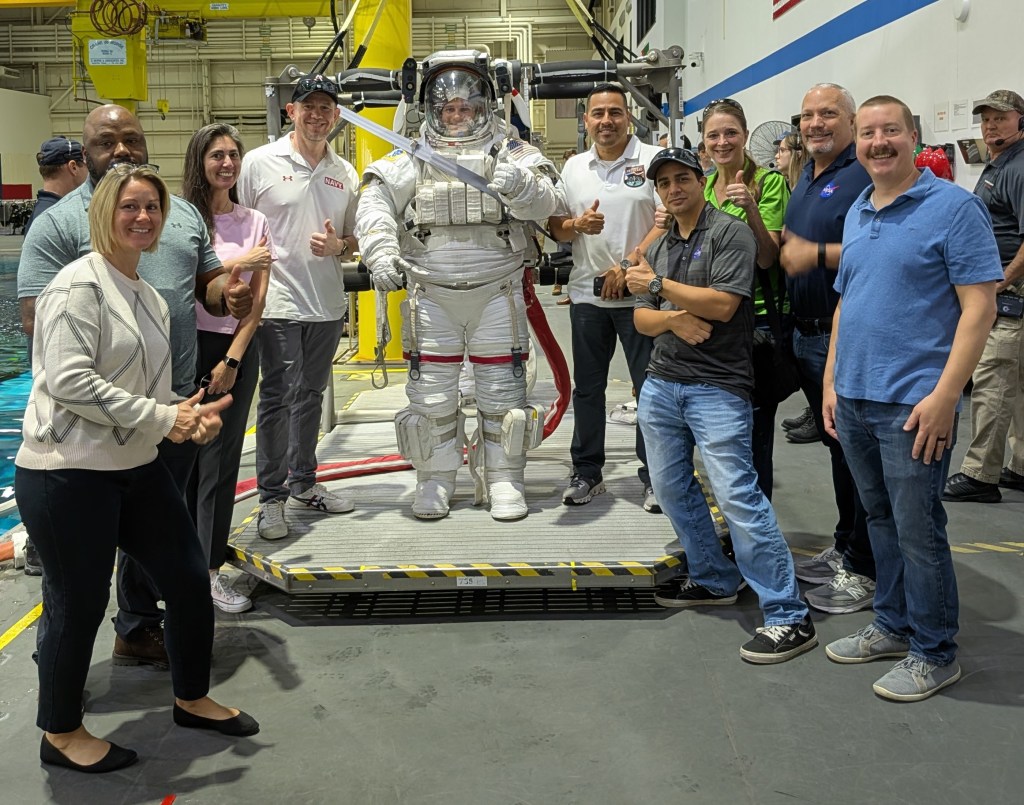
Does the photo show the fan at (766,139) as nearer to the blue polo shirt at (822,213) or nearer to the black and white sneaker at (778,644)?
the blue polo shirt at (822,213)

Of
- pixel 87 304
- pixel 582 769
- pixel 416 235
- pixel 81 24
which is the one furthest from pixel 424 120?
pixel 81 24

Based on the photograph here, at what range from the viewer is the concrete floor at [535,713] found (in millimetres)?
2633

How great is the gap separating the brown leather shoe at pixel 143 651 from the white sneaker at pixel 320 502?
1210 millimetres

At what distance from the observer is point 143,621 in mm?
3389

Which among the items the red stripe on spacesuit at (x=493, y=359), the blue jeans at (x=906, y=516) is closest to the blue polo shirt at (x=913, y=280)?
the blue jeans at (x=906, y=516)

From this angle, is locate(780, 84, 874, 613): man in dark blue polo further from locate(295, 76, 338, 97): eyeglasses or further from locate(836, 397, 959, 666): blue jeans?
locate(295, 76, 338, 97): eyeglasses

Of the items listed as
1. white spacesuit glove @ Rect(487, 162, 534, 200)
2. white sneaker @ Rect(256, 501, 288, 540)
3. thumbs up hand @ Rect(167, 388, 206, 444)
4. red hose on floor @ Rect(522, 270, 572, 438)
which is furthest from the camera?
red hose on floor @ Rect(522, 270, 572, 438)

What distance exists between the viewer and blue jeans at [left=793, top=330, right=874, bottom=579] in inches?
146

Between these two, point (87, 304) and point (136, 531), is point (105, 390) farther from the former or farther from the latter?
point (136, 531)

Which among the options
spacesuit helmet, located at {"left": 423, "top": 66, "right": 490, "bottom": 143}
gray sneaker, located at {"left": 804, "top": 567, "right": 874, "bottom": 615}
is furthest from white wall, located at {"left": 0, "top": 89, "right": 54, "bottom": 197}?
gray sneaker, located at {"left": 804, "top": 567, "right": 874, "bottom": 615}

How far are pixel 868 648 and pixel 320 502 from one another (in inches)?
98.1

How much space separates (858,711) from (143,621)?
7.93 feet

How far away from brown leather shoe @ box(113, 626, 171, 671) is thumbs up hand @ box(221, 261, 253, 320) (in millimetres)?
1180

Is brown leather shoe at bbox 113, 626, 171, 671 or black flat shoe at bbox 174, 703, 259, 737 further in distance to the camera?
brown leather shoe at bbox 113, 626, 171, 671
